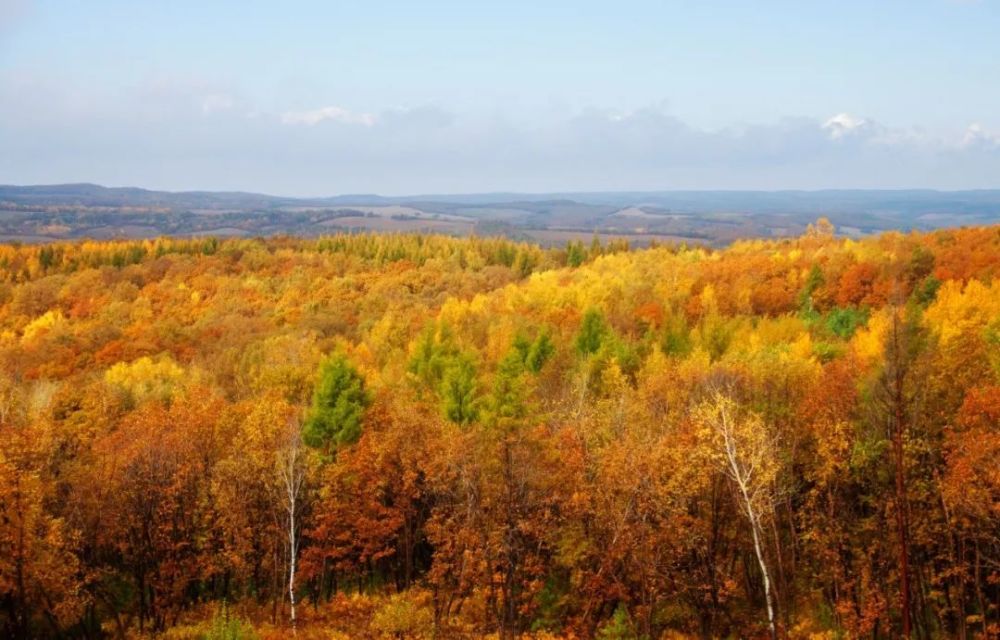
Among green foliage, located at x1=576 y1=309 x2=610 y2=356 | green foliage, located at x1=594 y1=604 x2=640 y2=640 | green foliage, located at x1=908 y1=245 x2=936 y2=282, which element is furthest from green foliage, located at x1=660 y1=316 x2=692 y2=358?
green foliage, located at x1=908 y1=245 x2=936 y2=282

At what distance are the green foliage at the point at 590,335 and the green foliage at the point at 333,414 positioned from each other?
2685 centimetres

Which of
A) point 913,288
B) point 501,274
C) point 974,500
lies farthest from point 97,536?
point 501,274

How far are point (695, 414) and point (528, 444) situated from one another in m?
9.29

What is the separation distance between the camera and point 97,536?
35.9 m

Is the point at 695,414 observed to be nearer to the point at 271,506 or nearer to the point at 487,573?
the point at 487,573

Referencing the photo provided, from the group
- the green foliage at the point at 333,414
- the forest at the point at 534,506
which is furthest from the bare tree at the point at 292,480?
the green foliage at the point at 333,414

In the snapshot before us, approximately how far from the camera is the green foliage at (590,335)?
65250mm

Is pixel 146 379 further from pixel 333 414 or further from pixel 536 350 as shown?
pixel 333 414

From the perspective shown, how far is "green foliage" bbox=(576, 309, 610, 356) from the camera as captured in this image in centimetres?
6525

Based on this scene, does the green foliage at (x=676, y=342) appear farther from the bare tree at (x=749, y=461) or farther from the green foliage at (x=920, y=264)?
the green foliage at (x=920, y=264)

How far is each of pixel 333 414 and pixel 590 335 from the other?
97.0 feet

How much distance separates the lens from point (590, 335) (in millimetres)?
65875

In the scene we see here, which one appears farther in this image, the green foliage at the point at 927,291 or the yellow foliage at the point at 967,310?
the green foliage at the point at 927,291

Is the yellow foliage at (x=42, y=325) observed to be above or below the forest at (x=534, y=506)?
below
